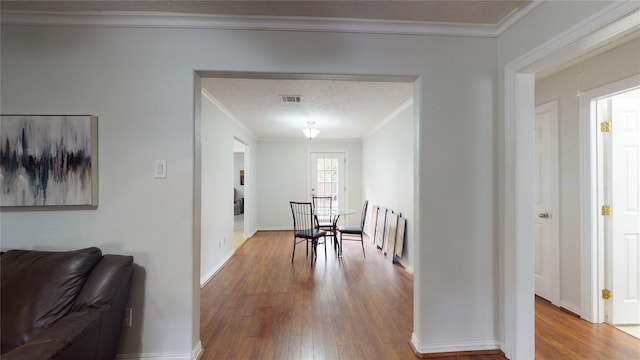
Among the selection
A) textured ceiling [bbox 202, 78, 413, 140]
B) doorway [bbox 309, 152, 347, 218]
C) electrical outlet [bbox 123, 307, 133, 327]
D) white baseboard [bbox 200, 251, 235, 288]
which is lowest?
white baseboard [bbox 200, 251, 235, 288]

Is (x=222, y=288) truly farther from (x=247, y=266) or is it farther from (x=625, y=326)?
(x=625, y=326)

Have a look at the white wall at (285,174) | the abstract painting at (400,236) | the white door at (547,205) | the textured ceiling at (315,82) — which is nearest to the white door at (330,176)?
the white wall at (285,174)

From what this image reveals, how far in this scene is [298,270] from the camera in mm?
3705

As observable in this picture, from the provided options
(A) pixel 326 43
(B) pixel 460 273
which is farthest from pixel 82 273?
(B) pixel 460 273

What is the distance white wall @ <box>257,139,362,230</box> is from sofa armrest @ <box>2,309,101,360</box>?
5.17 m

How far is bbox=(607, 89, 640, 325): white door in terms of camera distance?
230 centimetres

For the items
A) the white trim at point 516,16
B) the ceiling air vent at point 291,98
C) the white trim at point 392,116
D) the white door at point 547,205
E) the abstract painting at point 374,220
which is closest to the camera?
the white trim at point 516,16

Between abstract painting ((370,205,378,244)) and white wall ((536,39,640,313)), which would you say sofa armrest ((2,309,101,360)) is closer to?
white wall ((536,39,640,313))

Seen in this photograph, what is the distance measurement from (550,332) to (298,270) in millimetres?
2738

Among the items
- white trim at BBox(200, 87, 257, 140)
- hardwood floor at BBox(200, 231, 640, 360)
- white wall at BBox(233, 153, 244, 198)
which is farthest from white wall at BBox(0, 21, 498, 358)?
white wall at BBox(233, 153, 244, 198)

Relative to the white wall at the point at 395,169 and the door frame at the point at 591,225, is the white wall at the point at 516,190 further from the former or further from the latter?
the white wall at the point at 395,169

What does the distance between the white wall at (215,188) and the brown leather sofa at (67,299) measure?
146 cm

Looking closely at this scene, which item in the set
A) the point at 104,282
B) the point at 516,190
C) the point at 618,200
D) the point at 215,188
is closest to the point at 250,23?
the point at 104,282

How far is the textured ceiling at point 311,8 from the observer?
1651 millimetres
